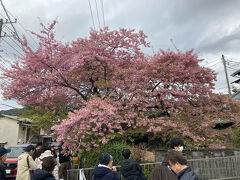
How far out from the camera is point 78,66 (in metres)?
8.67

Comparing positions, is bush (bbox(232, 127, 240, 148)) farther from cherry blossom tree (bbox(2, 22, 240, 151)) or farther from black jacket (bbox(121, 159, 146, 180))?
black jacket (bbox(121, 159, 146, 180))

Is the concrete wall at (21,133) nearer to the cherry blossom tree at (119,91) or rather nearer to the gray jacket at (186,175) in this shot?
the cherry blossom tree at (119,91)

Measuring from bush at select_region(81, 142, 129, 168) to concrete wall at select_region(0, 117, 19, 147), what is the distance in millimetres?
17972

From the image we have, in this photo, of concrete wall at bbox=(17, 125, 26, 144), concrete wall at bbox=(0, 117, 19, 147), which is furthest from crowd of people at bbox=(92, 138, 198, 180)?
concrete wall at bbox=(0, 117, 19, 147)

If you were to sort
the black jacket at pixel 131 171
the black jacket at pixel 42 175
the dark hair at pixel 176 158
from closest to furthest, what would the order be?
1. the dark hair at pixel 176 158
2. the black jacket at pixel 42 175
3. the black jacket at pixel 131 171

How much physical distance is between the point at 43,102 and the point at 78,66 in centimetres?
298

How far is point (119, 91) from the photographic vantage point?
27.1 ft

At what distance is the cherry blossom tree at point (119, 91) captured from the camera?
22.5 ft

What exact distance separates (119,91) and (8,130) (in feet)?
64.1

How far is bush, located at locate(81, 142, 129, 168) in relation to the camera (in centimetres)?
672

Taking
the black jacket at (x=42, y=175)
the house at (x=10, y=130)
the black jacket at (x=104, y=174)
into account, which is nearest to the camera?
the black jacket at (x=42, y=175)

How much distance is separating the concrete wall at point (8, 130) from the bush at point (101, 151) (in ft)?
59.0

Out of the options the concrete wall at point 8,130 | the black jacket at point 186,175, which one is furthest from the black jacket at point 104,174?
the concrete wall at point 8,130

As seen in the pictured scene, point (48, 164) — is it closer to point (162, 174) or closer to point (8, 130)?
point (162, 174)
